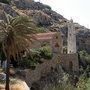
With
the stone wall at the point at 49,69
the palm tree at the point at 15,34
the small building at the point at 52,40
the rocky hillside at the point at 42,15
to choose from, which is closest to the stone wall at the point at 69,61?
the stone wall at the point at 49,69

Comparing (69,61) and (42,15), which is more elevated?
(42,15)

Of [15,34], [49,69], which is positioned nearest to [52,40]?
[49,69]

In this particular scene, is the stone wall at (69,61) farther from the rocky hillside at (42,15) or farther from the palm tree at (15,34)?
the palm tree at (15,34)

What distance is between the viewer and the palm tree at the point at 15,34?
126 ft

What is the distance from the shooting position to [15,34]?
38.5 metres

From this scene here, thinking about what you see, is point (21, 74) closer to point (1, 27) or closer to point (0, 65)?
point (0, 65)

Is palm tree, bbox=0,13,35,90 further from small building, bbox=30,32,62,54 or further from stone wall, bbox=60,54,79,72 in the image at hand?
stone wall, bbox=60,54,79,72

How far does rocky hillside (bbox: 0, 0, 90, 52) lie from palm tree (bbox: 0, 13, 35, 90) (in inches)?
2698

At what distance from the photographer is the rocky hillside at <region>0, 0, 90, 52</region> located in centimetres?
12069

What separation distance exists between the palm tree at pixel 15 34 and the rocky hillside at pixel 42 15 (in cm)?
6853

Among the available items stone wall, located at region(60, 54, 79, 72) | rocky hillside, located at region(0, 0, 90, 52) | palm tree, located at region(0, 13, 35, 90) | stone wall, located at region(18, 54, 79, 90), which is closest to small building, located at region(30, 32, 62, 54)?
stone wall, located at region(60, 54, 79, 72)

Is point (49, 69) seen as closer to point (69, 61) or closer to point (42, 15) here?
point (69, 61)

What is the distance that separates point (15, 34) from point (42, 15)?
88809mm

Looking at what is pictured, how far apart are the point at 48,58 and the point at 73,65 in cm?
1610
